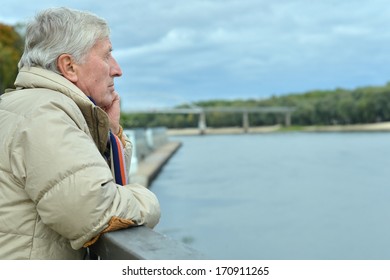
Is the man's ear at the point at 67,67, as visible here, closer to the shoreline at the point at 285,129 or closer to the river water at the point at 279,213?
the river water at the point at 279,213

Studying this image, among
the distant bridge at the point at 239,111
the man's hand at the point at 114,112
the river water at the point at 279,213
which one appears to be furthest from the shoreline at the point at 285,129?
the man's hand at the point at 114,112

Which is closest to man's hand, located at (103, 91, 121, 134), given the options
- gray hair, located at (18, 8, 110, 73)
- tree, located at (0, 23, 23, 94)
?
gray hair, located at (18, 8, 110, 73)

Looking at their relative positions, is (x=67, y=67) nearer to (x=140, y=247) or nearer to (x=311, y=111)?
(x=140, y=247)

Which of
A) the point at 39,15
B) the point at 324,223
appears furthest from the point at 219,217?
the point at 39,15

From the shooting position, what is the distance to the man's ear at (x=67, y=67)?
1.33 metres

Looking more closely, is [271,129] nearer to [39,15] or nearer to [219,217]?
[219,217]

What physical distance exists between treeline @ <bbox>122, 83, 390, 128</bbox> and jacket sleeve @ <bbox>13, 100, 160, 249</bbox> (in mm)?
49919

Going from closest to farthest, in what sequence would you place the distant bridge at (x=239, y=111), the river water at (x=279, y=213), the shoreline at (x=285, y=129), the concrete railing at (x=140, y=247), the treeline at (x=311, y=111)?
the concrete railing at (x=140, y=247), the river water at (x=279, y=213), the treeline at (x=311, y=111), the shoreline at (x=285, y=129), the distant bridge at (x=239, y=111)

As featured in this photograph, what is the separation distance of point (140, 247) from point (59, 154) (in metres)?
0.24

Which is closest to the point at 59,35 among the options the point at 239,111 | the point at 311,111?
the point at 311,111

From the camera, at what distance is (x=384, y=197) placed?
41.4 ft

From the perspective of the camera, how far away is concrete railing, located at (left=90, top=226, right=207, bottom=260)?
3.35 feet

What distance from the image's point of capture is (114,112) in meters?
1.54

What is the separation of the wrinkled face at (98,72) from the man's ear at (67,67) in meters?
0.01
